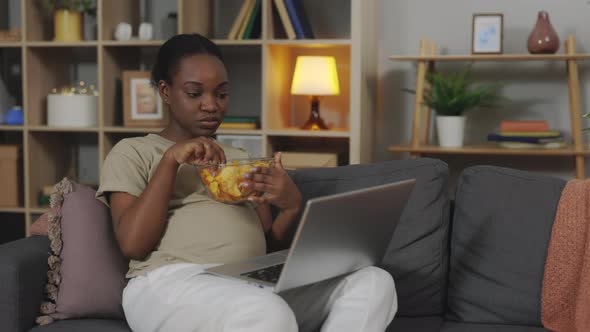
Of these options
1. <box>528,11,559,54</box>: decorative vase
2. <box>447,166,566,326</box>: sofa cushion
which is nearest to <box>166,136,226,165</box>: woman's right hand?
<box>447,166,566,326</box>: sofa cushion

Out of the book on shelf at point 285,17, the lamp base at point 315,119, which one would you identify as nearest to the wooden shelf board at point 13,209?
the lamp base at point 315,119

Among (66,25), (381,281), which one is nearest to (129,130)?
(66,25)

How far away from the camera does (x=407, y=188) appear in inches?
59.6

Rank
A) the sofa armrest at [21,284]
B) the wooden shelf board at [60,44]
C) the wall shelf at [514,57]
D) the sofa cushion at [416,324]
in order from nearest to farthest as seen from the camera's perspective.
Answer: the sofa armrest at [21,284] < the sofa cushion at [416,324] < the wall shelf at [514,57] < the wooden shelf board at [60,44]

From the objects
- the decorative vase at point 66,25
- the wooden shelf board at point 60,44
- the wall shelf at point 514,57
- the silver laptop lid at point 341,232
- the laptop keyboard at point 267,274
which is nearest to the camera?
the silver laptop lid at point 341,232

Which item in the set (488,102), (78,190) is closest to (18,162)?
(78,190)

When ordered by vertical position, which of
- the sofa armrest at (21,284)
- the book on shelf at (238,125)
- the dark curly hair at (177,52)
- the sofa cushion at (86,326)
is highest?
the dark curly hair at (177,52)

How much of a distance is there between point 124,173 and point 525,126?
197 cm

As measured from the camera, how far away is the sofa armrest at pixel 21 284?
1.64 metres

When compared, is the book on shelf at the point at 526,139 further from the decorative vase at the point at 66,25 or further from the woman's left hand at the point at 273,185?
the decorative vase at the point at 66,25

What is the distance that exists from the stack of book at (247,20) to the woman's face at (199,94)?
1.48 meters

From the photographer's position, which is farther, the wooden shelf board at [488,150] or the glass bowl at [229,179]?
the wooden shelf board at [488,150]

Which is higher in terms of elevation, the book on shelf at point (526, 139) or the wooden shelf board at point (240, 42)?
the wooden shelf board at point (240, 42)

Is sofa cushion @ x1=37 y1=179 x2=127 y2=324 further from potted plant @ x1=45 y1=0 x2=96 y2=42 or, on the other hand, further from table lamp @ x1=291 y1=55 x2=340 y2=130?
potted plant @ x1=45 y1=0 x2=96 y2=42
